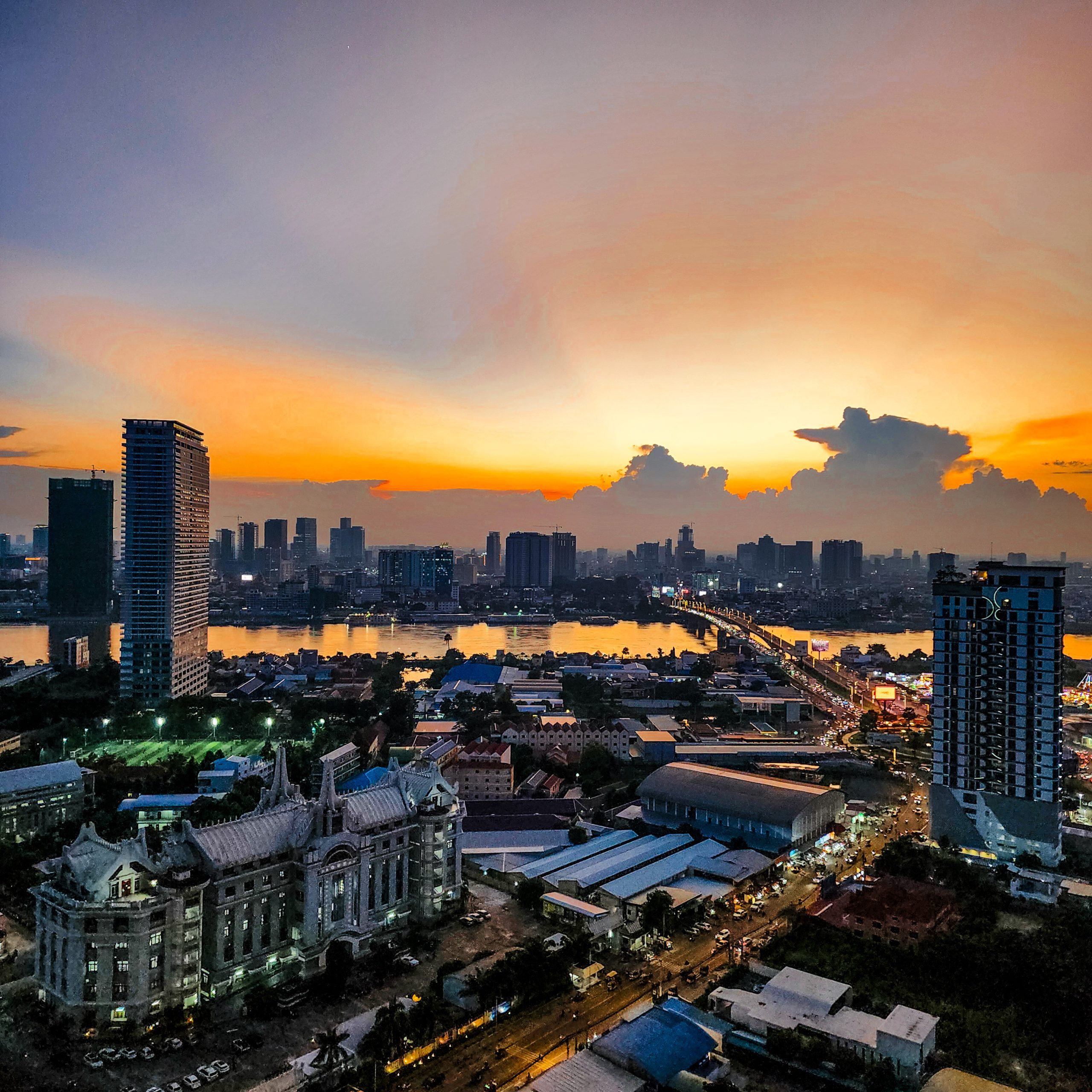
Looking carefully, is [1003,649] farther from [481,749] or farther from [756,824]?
[481,749]

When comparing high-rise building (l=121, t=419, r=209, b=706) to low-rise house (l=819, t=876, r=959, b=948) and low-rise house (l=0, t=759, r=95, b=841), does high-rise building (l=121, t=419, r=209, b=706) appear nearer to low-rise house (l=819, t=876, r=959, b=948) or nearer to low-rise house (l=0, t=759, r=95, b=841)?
low-rise house (l=0, t=759, r=95, b=841)

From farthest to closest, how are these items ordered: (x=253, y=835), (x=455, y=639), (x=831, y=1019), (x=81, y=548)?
(x=455, y=639) → (x=81, y=548) → (x=253, y=835) → (x=831, y=1019)

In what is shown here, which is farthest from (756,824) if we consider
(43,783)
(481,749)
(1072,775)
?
(43,783)

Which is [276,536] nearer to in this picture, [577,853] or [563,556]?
[563,556]

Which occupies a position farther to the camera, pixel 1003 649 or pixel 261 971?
pixel 1003 649

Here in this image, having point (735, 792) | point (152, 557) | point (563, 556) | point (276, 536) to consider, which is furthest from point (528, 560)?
point (735, 792)
